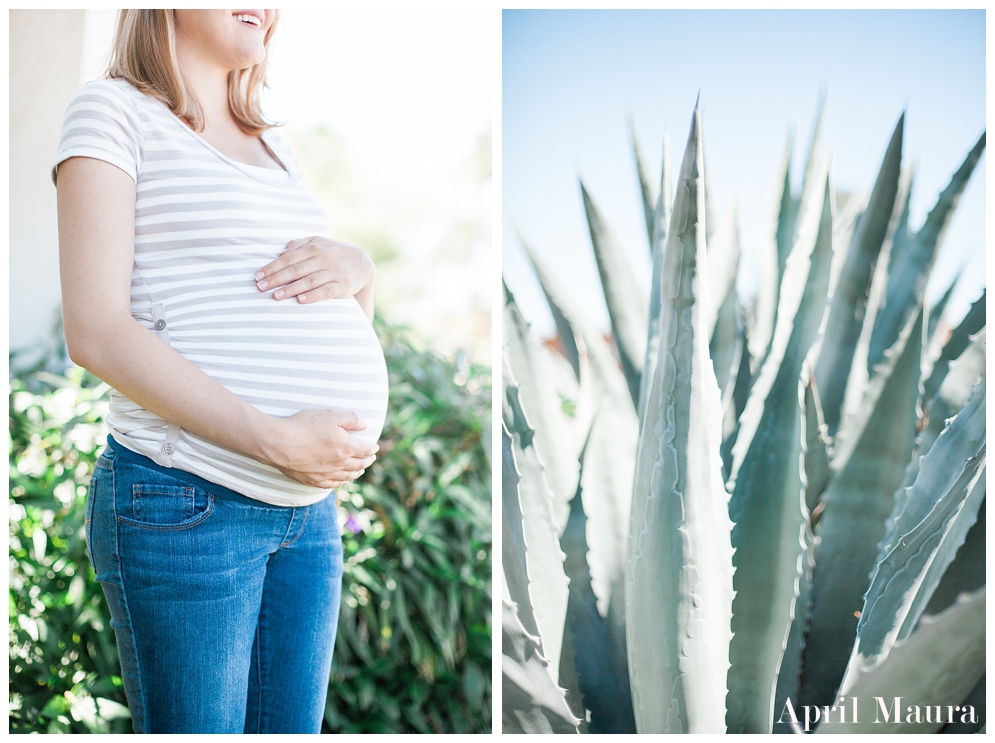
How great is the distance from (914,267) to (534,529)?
2.30ft

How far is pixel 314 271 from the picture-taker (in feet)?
2.71

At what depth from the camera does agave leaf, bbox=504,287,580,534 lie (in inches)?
42.7

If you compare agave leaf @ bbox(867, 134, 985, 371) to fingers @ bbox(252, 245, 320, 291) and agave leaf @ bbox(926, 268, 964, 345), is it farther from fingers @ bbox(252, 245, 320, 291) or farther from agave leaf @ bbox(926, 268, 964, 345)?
fingers @ bbox(252, 245, 320, 291)

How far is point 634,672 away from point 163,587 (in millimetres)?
623

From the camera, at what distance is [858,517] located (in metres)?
1.06

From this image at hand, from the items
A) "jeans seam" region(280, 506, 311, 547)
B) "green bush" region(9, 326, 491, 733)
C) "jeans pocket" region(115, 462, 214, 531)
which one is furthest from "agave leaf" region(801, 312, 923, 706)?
"jeans pocket" region(115, 462, 214, 531)

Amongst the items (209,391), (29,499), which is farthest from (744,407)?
(29,499)

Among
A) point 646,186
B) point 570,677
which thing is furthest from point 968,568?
point 646,186

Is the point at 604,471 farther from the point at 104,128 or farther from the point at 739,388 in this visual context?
the point at 104,128

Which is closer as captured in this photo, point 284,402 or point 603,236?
point 284,402

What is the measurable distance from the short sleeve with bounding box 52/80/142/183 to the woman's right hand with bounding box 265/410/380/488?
1.01 feet

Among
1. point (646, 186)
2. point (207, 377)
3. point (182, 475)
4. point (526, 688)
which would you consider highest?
point (646, 186)

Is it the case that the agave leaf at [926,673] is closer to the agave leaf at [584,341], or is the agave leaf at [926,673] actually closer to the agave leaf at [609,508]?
the agave leaf at [609,508]

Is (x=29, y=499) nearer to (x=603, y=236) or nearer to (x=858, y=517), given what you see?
(x=603, y=236)
